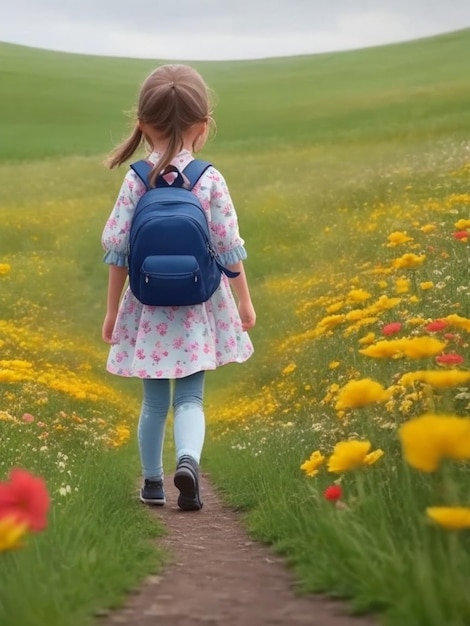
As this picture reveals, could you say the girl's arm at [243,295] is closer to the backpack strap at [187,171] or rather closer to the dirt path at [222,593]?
the backpack strap at [187,171]

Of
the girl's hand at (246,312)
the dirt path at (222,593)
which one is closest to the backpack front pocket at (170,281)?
the girl's hand at (246,312)

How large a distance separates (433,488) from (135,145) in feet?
8.03

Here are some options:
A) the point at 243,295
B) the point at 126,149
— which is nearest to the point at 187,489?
the point at 243,295

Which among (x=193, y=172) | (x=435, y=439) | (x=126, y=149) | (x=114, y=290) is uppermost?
(x=126, y=149)

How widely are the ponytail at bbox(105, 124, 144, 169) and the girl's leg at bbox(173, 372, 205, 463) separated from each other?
1.05 m

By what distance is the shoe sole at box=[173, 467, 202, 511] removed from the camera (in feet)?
15.2

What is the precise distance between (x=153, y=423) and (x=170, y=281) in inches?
29.4

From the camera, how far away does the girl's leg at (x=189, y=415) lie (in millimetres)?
4777

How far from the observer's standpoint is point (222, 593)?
304 centimetres

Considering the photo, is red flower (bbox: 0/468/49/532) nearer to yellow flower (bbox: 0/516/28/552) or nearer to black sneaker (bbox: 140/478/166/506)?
yellow flower (bbox: 0/516/28/552)

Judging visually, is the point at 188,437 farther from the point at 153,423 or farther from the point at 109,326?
the point at 109,326

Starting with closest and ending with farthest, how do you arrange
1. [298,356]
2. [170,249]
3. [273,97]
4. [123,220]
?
[170,249] → [123,220] → [298,356] → [273,97]

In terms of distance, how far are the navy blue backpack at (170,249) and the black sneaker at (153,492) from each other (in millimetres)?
901

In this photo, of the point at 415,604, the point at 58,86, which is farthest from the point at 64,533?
the point at 58,86
